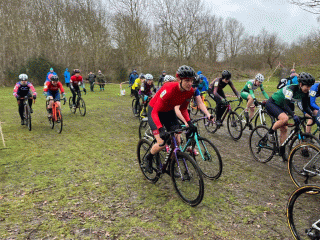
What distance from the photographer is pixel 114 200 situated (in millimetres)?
3838

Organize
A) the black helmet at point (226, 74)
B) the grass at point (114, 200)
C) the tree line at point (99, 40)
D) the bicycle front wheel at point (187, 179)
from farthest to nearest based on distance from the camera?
1. the tree line at point (99, 40)
2. the black helmet at point (226, 74)
3. the bicycle front wheel at point (187, 179)
4. the grass at point (114, 200)

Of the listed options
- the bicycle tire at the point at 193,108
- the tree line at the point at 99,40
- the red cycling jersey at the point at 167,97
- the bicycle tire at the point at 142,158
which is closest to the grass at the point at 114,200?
the bicycle tire at the point at 142,158

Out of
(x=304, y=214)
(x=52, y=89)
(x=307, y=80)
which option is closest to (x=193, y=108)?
(x=52, y=89)

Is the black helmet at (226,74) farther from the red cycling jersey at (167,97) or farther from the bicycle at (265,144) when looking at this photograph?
the red cycling jersey at (167,97)

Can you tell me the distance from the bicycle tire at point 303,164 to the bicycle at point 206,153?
1369 millimetres

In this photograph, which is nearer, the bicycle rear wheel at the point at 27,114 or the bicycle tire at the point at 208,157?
the bicycle tire at the point at 208,157

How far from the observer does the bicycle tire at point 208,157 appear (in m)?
4.30

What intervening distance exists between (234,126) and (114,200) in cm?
487

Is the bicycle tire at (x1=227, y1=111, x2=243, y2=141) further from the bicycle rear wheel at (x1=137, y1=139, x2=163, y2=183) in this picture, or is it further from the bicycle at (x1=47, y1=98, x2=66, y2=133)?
the bicycle at (x1=47, y1=98, x2=66, y2=133)

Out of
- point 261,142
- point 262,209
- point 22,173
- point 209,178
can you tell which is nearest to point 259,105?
point 261,142

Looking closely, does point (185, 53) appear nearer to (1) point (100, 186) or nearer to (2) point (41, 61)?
(2) point (41, 61)

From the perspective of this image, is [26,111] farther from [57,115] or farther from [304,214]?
[304,214]

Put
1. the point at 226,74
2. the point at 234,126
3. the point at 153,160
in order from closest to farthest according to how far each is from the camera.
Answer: the point at 153,160, the point at 234,126, the point at 226,74

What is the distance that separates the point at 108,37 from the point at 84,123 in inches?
1152
